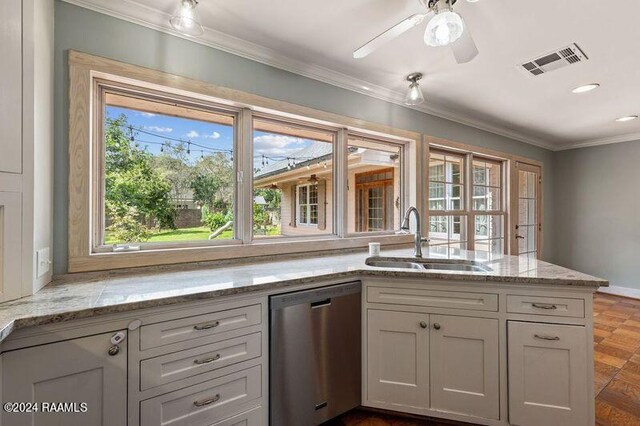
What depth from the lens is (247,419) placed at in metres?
1.46

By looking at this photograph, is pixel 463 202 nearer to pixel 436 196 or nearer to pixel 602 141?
pixel 436 196

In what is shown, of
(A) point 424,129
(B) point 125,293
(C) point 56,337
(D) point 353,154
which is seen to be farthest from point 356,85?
(C) point 56,337

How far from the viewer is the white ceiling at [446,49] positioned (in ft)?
5.47

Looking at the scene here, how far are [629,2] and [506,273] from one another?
1.59 m

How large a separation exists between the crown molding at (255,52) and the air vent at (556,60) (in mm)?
917

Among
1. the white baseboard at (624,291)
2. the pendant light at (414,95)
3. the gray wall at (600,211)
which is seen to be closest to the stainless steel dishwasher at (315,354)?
the pendant light at (414,95)

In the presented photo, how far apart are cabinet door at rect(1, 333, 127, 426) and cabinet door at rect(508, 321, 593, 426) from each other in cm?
190

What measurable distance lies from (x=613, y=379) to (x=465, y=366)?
4.95 ft

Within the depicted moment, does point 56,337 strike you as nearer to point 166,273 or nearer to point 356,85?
point 166,273

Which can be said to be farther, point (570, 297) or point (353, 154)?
point (353, 154)

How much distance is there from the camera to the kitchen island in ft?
3.71

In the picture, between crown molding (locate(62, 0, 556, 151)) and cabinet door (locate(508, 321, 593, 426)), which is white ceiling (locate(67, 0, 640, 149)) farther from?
cabinet door (locate(508, 321, 593, 426))

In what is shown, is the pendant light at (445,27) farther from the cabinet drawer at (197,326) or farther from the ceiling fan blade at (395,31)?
the cabinet drawer at (197,326)

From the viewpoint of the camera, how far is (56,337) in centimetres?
106
